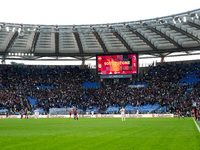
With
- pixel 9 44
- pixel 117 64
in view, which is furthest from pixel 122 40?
pixel 9 44

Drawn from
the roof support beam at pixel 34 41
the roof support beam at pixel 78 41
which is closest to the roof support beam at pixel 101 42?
the roof support beam at pixel 78 41

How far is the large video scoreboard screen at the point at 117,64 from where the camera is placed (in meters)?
63.2

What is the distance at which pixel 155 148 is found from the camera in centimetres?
1034

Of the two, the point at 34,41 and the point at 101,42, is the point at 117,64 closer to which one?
the point at 101,42

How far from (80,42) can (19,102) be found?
19.8m

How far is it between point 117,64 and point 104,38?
6.91 m

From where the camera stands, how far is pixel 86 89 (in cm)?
6981

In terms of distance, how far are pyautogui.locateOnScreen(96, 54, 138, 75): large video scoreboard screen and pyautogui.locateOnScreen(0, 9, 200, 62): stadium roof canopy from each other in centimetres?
358

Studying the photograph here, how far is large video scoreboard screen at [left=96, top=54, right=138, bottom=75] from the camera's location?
63219 mm

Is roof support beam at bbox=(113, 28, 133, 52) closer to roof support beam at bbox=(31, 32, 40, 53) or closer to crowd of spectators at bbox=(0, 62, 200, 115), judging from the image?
crowd of spectators at bbox=(0, 62, 200, 115)

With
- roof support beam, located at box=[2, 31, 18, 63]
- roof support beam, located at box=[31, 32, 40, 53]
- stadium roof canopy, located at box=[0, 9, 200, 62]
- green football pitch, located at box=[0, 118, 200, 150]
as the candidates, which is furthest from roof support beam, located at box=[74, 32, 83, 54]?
green football pitch, located at box=[0, 118, 200, 150]

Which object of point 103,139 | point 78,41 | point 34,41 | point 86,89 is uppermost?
point 78,41

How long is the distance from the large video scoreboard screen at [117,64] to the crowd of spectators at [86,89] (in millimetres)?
5121

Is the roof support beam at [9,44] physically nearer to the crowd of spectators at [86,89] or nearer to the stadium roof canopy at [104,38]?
the stadium roof canopy at [104,38]
